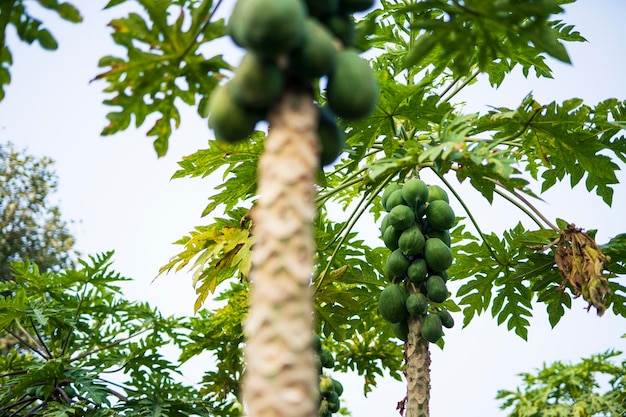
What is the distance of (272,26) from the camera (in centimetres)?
121

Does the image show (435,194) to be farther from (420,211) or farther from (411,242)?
(411,242)

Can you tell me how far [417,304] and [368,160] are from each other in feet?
5.30

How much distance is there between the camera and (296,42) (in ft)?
4.16

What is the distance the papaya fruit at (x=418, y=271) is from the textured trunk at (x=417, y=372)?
20cm

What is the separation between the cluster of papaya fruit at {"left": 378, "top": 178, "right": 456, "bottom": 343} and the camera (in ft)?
10.5

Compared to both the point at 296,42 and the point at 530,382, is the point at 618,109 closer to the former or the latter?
the point at 296,42

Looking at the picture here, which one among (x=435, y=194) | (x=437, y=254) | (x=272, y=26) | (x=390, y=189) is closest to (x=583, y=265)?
(x=437, y=254)

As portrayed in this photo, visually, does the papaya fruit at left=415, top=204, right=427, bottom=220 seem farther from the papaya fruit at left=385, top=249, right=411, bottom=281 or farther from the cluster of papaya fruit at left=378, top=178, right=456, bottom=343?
the papaya fruit at left=385, top=249, right=411, bottom=281

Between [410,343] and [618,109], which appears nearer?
[410,343]

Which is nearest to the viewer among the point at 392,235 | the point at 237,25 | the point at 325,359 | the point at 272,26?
the point at 272,26

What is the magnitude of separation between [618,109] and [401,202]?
137 centimetres

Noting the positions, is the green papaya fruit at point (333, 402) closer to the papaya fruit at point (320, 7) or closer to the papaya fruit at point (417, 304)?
the papaya fruit at point (417, 304)

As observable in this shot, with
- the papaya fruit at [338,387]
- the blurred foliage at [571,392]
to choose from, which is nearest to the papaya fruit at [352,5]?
the papaya fruit at [338,387]

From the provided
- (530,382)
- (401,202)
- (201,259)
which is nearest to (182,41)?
(201,259)
